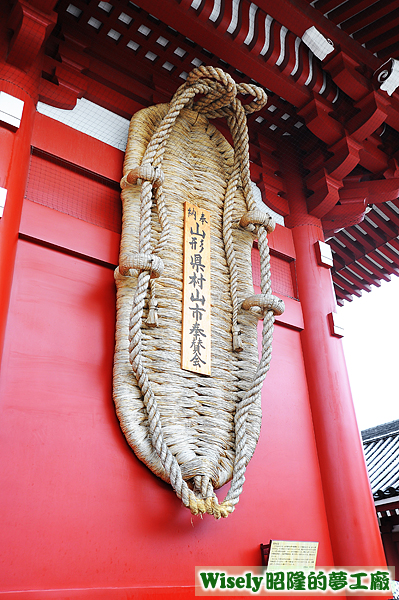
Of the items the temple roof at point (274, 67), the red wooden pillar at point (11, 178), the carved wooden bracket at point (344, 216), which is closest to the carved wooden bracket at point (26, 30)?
the temple roof at point (274, 67)

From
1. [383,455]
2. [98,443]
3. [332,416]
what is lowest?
[98,443]

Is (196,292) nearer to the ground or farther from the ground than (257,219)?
nearer to the ground

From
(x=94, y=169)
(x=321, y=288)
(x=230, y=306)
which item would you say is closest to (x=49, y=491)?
(x=230, y=306)

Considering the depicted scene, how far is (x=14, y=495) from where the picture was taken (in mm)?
1282

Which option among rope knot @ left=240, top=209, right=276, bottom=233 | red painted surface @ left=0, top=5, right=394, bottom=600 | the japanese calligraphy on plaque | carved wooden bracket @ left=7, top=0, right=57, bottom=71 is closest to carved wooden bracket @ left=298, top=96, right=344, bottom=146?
red painted surface @ left=0, top=5, right=394, bottom=600

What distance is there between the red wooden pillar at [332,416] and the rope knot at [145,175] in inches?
36.7

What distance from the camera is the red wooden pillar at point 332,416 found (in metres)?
1.84

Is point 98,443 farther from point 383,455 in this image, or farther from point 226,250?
point 383,455

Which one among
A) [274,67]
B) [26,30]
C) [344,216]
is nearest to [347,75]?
[274,67]

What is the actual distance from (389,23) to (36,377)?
2191mm

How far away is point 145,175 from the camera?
1.80 metres

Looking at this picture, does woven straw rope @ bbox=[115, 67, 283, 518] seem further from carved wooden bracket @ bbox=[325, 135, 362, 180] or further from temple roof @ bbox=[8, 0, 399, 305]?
carved wooden bracket @ bbox=[325, 135, 362, 180]

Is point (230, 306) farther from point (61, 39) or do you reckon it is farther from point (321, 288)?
point (61, 39)

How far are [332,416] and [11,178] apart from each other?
5.13ft
